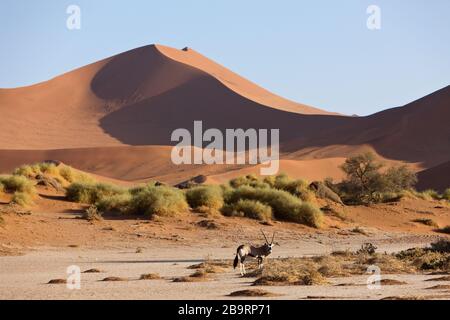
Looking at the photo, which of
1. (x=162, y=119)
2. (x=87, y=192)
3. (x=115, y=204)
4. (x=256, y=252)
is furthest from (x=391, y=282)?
(x=162, y=119)

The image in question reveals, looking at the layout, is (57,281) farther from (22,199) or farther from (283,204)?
(283,204)

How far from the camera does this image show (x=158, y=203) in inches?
1152

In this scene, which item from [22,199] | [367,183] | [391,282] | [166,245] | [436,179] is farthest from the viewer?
[436,179]

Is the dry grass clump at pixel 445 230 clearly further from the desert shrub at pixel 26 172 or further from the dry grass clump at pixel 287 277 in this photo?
the dry grass clump at pixel 287 277

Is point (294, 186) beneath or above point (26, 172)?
beneath

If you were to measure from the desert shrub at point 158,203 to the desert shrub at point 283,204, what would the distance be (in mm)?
2958

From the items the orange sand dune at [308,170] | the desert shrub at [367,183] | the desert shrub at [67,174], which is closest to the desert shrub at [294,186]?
the desert shrub at [367,183]

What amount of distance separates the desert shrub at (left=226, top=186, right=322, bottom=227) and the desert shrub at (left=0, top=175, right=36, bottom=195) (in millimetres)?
7270

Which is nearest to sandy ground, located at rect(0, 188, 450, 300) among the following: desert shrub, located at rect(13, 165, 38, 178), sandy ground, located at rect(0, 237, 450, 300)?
sandy ground, located at rect(0, 237, 450, 300)

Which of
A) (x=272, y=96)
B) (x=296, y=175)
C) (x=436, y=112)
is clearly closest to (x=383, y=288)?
(x=296, y=175)

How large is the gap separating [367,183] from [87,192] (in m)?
17.3

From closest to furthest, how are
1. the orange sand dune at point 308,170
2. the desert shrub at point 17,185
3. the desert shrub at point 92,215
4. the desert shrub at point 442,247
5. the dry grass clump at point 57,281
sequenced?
1. the dry grass clump at point 57,281
2. the desert shrub at point 442,247
3. the desert shrub at point 92,215
4. the desert shrub at point 17,185
5. the orange sand dune at point 308,170

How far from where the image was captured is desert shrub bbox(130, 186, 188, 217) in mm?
29188

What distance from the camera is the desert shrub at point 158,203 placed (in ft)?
95.8
